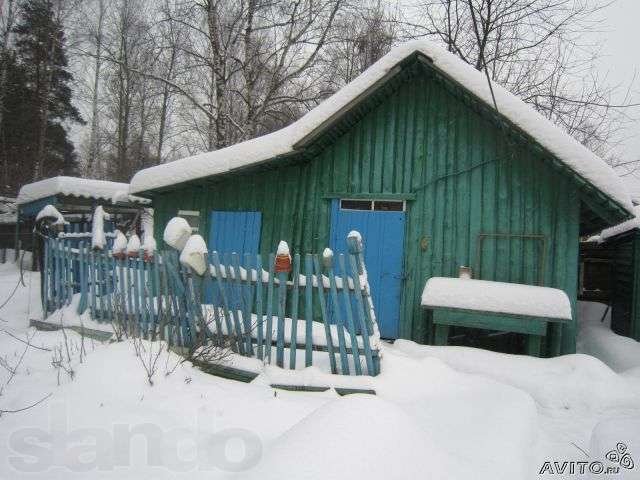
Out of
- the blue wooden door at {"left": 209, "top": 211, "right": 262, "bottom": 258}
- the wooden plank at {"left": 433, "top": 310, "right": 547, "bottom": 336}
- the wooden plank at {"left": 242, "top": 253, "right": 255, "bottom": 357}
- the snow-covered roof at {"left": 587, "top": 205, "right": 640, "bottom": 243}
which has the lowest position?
the wooden plank at {"left": 433, "top": 310, "right": 547, "bottom": 336}

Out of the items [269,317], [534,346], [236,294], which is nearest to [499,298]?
[534,346]

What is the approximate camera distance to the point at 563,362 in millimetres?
4535

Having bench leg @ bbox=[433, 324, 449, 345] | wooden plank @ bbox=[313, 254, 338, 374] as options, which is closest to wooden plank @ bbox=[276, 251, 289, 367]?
wooden plank @ bbox=[313, 254, 338, 374]

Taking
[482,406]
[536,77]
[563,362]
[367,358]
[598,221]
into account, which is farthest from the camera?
[536,77]

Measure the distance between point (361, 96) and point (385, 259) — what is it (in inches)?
114

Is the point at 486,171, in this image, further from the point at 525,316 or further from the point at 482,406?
the point at 482,406

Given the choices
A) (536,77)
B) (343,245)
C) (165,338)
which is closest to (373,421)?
(165,338)

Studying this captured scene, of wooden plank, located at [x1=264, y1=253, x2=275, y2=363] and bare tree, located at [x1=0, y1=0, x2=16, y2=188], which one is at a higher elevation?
bare tree, located at [x1=0, y1=0, x2=16, y2=188]

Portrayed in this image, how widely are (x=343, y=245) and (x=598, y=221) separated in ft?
15.8

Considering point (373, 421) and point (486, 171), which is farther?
point (486, 171)

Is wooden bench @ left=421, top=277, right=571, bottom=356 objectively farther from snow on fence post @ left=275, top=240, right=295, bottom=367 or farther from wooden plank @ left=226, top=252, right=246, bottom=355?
wooden plank @ left=226, top=252, right=246, bottom=355

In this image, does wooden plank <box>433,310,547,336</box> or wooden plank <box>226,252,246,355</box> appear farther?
wooden plank <box>433,310,547,336</box>

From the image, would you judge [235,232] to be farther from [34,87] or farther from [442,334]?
[34,87]

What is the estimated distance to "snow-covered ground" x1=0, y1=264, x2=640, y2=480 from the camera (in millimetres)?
2162
